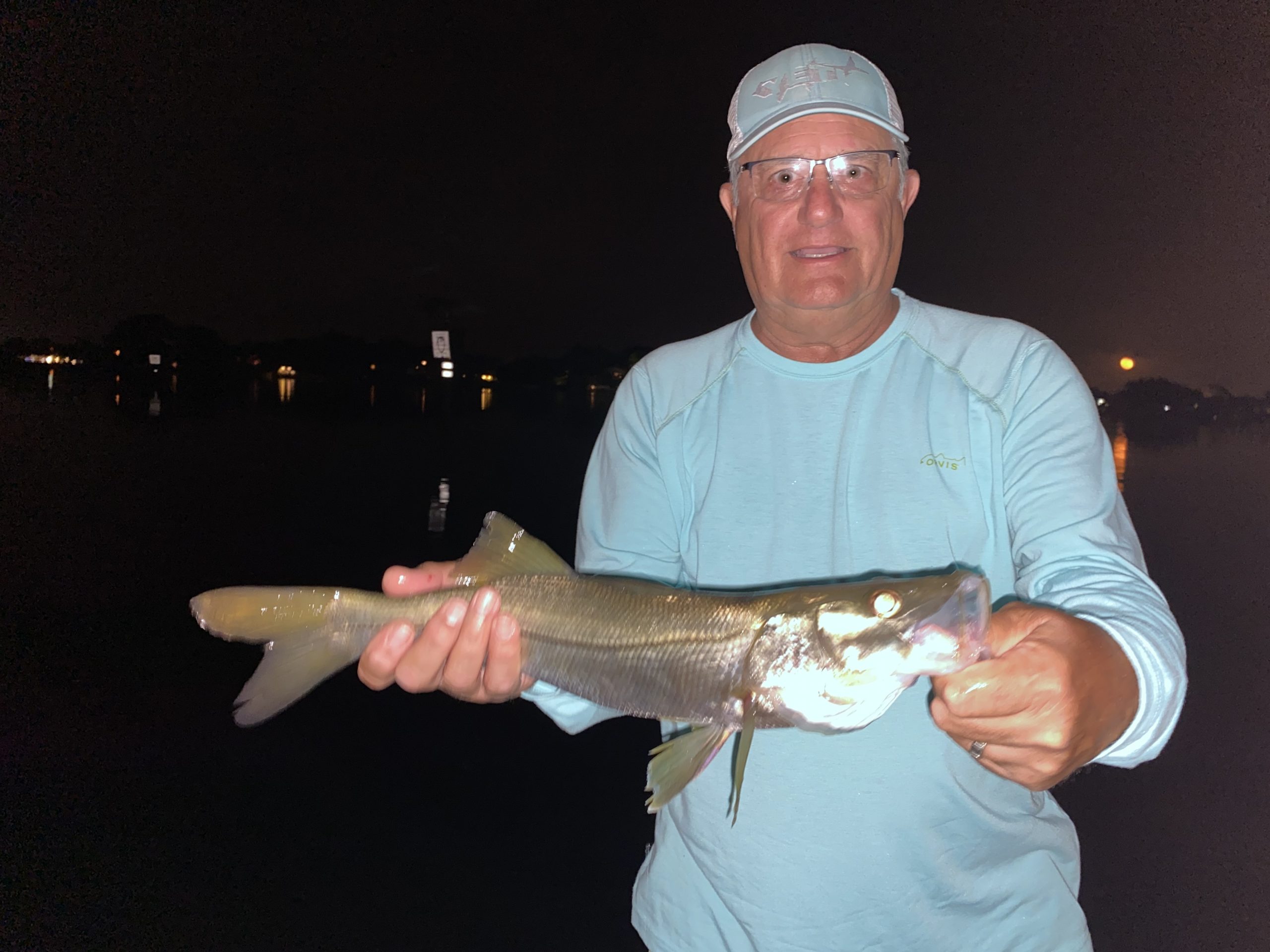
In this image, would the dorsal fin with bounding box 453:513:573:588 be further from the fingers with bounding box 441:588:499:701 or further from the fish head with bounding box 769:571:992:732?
the fish head with bounding box 769:571:992:732

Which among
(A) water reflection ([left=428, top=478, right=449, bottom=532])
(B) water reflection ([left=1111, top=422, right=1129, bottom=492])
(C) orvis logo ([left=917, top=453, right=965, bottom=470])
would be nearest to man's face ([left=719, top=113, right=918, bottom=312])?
(C) orvis logo ([left=917, top=453, right=965, bottom=470])

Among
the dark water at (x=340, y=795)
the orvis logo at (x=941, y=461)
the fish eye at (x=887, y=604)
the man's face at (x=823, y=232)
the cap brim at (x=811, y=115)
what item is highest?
the cap brim at (x=811, y=115)

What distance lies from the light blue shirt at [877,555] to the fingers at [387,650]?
1.72ft

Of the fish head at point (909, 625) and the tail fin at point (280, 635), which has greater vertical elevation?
the fish head at point (909, 625)

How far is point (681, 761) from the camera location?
224cm

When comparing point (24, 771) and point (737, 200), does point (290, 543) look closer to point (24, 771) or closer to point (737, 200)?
point (24, 771)

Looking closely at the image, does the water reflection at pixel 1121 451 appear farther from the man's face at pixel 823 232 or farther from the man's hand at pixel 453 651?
the man's hand at pixel 453 651

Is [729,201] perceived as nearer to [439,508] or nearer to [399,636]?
[399,636]

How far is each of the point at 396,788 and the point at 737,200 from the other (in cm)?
607

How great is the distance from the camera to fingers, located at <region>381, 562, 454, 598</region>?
8.67 ft

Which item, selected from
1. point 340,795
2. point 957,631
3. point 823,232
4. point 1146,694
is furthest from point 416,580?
point 340,795

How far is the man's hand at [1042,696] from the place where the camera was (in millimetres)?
1581

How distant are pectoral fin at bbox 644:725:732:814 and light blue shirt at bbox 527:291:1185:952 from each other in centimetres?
23

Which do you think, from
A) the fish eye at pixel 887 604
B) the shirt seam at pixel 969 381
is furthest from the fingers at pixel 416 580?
the shirt seam at pixel 969 381
